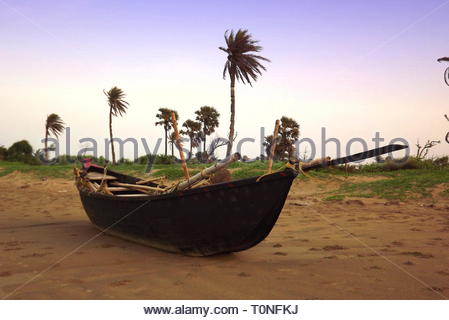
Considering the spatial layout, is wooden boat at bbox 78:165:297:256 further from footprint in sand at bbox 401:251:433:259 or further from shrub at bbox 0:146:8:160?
shrub at bbox 0:146:8:160

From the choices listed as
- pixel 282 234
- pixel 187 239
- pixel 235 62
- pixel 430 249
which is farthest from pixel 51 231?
pixel 235 62

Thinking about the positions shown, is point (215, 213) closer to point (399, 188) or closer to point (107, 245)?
point (107, 245)

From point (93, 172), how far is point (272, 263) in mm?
7138

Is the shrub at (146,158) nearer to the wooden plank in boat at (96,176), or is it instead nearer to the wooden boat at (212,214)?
the wooden plank in boat at (96,176)

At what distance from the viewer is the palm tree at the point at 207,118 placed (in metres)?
48.5

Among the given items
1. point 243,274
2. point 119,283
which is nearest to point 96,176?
point 119,283

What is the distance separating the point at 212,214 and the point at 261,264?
3.68 feet

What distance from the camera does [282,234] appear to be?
25.8 feet

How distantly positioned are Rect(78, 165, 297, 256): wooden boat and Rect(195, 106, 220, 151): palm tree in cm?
4226

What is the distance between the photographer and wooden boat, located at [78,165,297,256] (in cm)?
481

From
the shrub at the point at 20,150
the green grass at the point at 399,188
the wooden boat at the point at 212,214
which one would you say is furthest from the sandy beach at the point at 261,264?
the shrub at the point at 20,150

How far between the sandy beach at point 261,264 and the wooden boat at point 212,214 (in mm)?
292

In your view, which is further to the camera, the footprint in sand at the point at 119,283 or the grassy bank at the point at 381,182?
the grassy bank at the point at 381,182

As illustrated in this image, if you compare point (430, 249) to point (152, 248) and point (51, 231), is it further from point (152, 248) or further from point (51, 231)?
point (51, 231)
